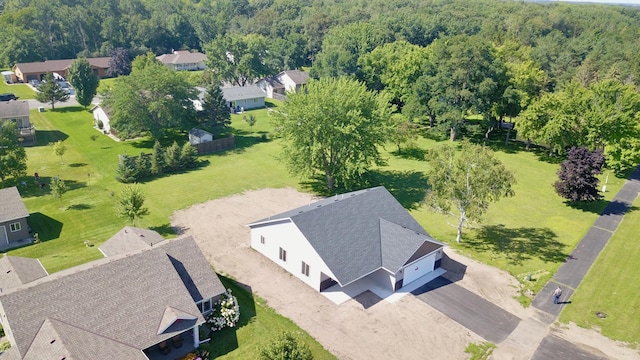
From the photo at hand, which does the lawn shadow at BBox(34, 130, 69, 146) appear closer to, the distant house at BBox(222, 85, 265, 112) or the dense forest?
the distant house at BBox(222, 85, 265, 112)

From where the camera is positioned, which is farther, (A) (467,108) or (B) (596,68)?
(B) (596,68)

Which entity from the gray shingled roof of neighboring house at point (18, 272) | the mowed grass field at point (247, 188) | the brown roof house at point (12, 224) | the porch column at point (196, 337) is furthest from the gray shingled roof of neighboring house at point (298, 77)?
the porch column at point (196, 337)

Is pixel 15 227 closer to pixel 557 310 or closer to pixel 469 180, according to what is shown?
pixel 469 180

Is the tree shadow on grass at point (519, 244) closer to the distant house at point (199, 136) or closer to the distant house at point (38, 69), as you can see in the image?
the distant house at point (199, 136)

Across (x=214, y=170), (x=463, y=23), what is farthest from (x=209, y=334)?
(x=463, y=23)

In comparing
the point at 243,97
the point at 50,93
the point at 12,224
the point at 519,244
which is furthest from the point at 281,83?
the point at 519,244

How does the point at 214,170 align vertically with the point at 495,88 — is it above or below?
below

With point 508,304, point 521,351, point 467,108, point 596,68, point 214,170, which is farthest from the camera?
point 596,68

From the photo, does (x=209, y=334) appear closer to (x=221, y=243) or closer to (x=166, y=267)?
(x=166, y=267)
